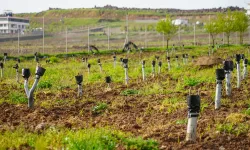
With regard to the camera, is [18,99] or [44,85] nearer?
[18,99]

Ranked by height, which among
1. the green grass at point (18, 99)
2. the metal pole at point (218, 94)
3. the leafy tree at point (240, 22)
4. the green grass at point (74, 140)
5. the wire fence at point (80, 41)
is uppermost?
the leafy tree at point (240, 22)

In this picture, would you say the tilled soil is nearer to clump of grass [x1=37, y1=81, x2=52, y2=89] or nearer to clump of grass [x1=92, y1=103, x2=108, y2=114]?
clump of grass [x1=92, y1=103, x2=108, y2=114]

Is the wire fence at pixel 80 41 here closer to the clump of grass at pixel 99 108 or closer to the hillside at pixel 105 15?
the hillside at pixel 105 15

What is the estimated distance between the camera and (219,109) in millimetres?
7324

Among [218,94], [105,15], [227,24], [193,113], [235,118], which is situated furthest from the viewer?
[105,15]

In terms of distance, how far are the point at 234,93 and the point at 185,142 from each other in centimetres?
451

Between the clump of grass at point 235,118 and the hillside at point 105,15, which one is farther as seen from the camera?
the hillside at point 105,15

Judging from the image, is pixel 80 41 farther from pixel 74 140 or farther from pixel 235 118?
pixel 74 140

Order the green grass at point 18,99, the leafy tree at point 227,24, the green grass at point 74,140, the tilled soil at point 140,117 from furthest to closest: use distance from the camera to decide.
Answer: the leafy tree at point 227,24 < the green grass at point 18,99 < the tilled soil at point 140,117 < the green grass at point 74,140

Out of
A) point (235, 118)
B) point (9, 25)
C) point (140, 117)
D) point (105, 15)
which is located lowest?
point (140, 117)

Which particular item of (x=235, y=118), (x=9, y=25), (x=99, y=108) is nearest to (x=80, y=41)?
(x=9, y=25)

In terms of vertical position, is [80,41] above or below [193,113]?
above

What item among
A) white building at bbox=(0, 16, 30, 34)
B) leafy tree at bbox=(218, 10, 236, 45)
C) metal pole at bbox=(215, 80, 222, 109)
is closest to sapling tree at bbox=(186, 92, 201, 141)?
metal pole at bbox=(215, 80, 222, 109)

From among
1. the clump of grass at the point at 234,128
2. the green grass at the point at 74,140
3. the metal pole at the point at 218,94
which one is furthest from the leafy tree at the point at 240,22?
the green grass at the point at 74,140
